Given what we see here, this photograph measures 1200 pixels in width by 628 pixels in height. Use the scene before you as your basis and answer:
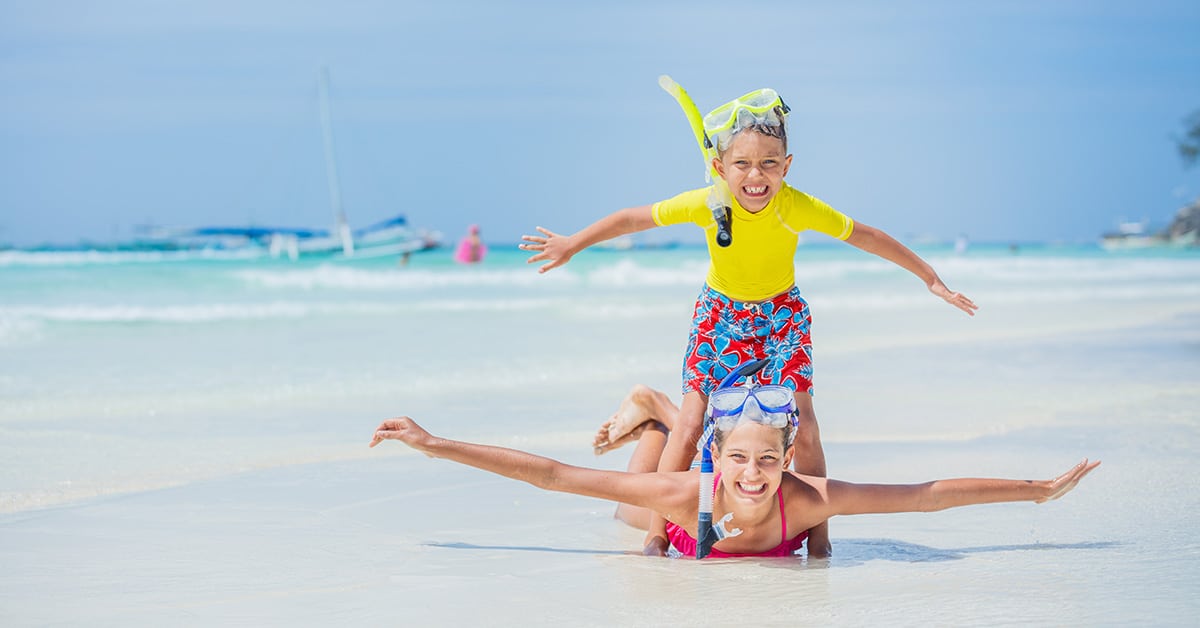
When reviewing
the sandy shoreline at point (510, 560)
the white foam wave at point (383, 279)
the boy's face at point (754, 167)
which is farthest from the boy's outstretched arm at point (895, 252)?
the white foam wave at point (383, 279)

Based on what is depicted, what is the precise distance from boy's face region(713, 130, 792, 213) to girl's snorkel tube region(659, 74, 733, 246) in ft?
0.18

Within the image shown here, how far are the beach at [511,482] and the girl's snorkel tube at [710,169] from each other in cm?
127

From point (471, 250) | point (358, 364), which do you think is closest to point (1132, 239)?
point (471, 250)

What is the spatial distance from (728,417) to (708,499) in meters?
0.32

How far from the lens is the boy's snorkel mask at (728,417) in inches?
158

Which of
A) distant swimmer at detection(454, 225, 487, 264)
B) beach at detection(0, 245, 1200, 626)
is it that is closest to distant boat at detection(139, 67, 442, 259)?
distant swimmer at detection(454, 225, 487, 264)

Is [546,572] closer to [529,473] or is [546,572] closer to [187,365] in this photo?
[529,473]

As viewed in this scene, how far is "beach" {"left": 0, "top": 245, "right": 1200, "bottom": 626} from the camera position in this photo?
145 inches

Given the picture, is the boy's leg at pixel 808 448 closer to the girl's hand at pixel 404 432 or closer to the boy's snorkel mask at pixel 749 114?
the boy's snorkel mask at pixel 749 114

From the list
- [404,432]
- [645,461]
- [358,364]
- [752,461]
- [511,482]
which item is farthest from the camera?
[358,364]

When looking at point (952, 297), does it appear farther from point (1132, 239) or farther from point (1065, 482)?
point (1132, 239)

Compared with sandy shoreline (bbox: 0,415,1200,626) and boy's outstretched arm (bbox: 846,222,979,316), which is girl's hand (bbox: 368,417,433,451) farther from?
boy's outstretched arm (bbox: 846,222,979,316)

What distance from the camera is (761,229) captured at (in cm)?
454

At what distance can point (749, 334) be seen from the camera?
184 inches
